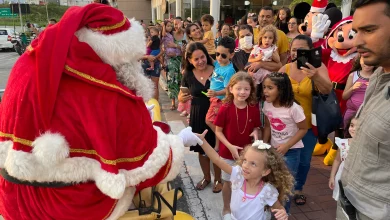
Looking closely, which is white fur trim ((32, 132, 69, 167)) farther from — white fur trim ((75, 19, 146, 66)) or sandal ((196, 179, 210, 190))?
sandal ((196, 179, 210, 190))

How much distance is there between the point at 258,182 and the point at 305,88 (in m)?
1.13

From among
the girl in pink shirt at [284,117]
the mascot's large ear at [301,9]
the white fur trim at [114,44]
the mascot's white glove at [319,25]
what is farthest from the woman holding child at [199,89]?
the mascot's large ear at [301,9]

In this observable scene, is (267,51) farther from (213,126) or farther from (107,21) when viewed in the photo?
(107,21)

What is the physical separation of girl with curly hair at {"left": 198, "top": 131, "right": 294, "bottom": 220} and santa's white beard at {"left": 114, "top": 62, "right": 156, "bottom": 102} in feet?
2.40

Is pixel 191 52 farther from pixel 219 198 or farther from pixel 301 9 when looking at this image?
pixel 301 9

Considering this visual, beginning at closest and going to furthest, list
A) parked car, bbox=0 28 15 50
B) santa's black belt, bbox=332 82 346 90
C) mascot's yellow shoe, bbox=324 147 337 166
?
1. santa's black belt, bbox=332 82 346 90
2. mascot's yellow shoe, bbox=324 147 337 166
3. parked car, bbox=0 28 15 50

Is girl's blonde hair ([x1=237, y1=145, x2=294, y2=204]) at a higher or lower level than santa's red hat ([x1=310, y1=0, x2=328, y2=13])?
lower

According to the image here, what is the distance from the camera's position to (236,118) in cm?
281

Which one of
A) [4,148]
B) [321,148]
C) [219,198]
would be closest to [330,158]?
[321,148]

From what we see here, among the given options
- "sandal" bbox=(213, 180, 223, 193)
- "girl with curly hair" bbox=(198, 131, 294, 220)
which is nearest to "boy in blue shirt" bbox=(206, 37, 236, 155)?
"sandal" bbox=(213, 180, 223, 193)

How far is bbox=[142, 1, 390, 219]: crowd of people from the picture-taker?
7.30 ft

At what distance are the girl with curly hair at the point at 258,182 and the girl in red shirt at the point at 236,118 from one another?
0.50 meters

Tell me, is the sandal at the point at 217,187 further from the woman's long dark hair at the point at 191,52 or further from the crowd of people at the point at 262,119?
the woman's long dark hair at the point at 191,52

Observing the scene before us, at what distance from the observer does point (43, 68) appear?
1.25 meters
